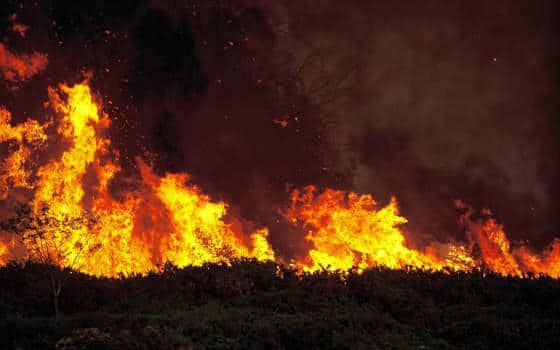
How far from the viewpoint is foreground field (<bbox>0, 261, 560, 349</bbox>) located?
33.4 ft

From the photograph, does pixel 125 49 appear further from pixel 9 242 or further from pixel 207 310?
pixel 207 310

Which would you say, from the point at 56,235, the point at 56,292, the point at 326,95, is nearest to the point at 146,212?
the point at 56,235

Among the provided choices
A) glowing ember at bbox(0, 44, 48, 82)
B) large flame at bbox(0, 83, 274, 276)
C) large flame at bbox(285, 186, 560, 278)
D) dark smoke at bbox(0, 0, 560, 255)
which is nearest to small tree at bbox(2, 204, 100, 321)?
large flame at bbox(0, 83, 274, 276)

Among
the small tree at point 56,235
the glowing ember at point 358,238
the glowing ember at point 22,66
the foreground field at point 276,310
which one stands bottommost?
A: the foreground field at point 276,310

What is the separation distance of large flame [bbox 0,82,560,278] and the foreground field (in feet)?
7.95

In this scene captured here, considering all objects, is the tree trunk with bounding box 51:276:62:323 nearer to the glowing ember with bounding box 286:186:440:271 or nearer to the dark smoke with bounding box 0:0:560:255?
the dark smoke with bounding box 0:0:560:255

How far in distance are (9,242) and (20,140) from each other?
11.8 ft

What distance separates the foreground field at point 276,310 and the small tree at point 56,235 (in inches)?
12.5

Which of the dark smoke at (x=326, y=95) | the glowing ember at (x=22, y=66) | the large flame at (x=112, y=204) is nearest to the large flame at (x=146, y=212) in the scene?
the large flame at (x=112, y=204)

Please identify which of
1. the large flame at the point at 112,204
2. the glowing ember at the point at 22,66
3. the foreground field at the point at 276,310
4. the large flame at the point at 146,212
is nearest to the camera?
the foreground field at the point at 276,310

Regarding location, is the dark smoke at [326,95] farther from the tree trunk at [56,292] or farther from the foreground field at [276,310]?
the tree trunk at [56,292]

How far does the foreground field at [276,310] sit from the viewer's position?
33.4 feet

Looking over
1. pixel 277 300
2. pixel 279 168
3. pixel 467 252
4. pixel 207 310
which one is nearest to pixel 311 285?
pixel 277 300

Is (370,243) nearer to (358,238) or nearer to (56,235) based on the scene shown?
(358,238)
